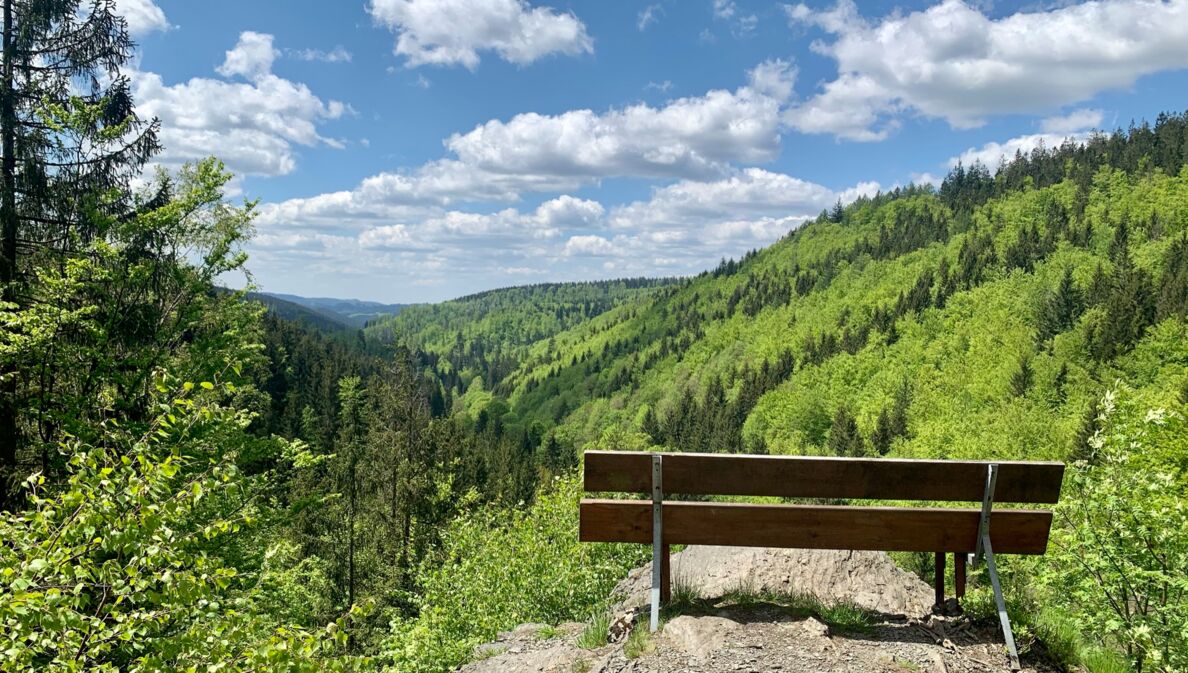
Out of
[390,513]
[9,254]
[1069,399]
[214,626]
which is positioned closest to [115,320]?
[9,254]

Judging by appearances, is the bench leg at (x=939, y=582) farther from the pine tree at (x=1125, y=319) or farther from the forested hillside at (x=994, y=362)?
the pine tree at (x=1125, y=319)

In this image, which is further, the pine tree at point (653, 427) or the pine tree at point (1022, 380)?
the pine tree at point (653, 427)

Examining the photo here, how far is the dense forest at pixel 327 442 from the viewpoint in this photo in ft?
13.4

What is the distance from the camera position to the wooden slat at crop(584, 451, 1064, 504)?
180 inches

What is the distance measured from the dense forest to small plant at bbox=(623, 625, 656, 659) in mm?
1914

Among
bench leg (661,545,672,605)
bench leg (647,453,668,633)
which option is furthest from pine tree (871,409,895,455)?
bench leg (647,453,668,633)

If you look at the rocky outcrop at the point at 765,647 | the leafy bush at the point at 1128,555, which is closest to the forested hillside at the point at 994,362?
the leafy bush at the point at 1128,555

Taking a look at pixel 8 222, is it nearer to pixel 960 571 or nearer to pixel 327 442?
pixel 960 571

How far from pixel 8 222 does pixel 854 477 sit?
13168 millimetres

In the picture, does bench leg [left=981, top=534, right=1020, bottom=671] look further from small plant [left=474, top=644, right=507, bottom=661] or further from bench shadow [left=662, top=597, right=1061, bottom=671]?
small plant [left=474, top=644, right=507, bottom=661]

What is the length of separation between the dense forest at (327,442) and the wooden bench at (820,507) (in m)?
0.78

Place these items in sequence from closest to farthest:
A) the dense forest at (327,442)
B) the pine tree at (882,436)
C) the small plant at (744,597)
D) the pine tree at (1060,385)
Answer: the dense forest at (327,442) → the small plant at (744,597) → the pine tree at (1060,385) → the pine tree at (882,436)

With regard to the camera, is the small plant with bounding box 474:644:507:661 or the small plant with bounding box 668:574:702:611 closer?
the small plant with bounding box 668:574:702:611

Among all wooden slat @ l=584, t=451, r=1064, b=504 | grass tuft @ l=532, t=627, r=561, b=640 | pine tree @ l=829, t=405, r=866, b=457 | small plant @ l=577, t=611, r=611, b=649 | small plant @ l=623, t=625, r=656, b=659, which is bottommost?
pine tree @ l=829, t=405, r=866, b=457
